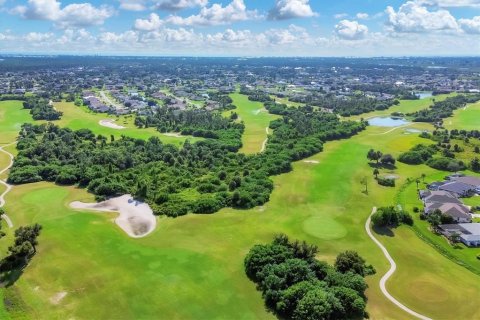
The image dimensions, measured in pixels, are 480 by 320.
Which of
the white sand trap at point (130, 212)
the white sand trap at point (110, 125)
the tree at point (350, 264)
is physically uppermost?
the white sand trap at point (110, 125)

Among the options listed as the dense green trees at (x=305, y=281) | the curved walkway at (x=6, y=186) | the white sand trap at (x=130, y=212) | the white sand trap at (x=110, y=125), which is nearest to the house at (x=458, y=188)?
the dense green trees at (x=305, y=281)

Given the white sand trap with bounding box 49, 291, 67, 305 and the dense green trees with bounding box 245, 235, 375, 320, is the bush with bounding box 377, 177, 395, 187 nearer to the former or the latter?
the dense green trees with bounding box 245, 235, 375, 320

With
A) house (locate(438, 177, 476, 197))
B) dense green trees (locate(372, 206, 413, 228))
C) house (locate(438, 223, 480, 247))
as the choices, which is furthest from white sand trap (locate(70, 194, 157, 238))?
house (locate(438, 177, 476, 197))

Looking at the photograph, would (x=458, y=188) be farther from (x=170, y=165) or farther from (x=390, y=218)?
(x=170, y=165)

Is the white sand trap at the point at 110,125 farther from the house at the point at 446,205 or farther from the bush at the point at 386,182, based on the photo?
the house at the point at 446,205

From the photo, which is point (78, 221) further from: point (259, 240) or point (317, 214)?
point (317, 214)

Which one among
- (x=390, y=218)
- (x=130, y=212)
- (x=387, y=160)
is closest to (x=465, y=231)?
(x=390, y=218)
